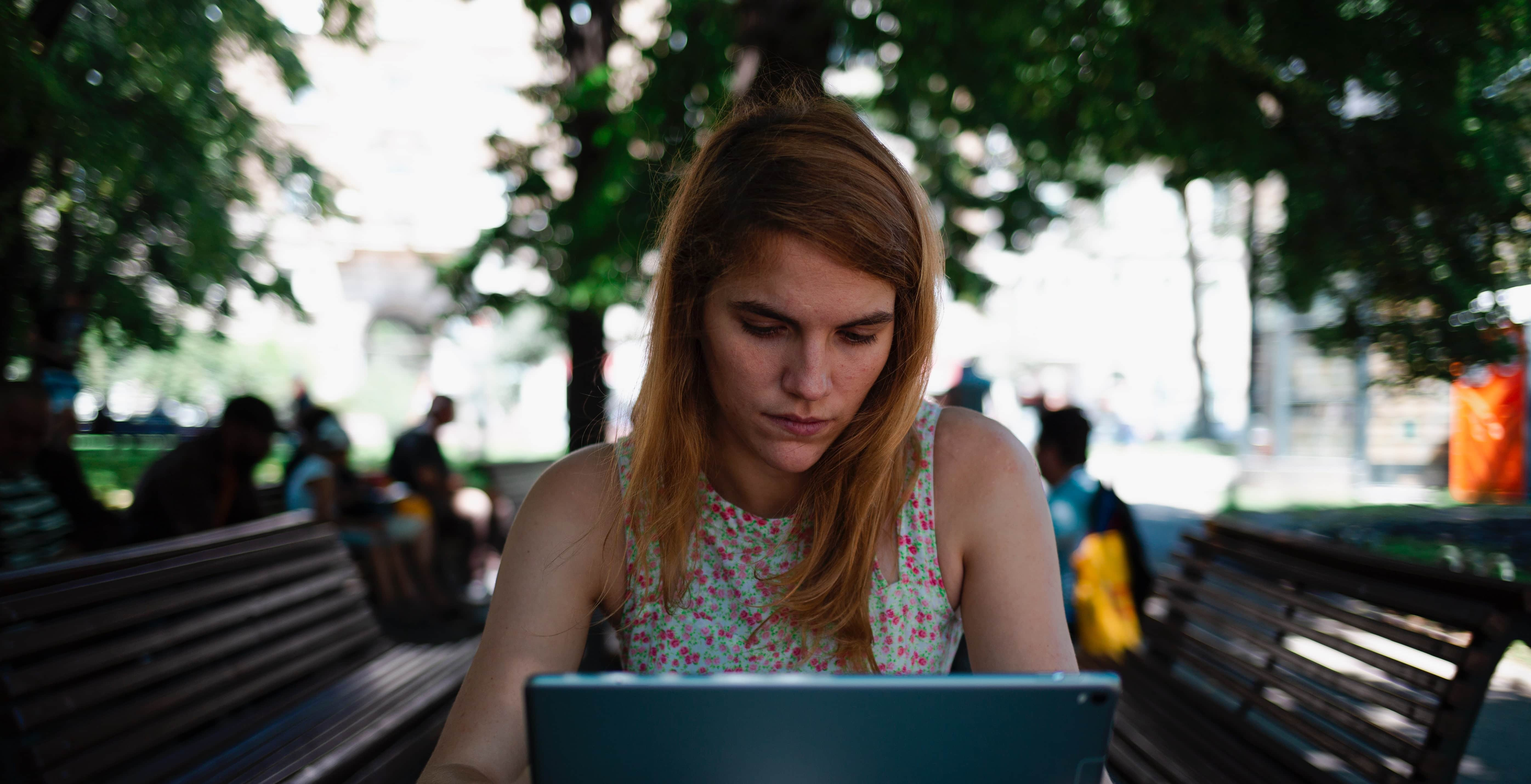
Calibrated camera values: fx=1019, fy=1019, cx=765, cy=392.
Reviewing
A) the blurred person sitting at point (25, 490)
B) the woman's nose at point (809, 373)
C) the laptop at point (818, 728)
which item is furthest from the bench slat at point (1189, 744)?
the blurred person sitting at point (25, 490)

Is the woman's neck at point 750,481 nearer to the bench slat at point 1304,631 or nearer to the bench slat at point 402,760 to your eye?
the bench slat at point 402,760

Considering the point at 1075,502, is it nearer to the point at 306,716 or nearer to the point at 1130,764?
the point at 1130,764

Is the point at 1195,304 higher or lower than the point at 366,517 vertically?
higher

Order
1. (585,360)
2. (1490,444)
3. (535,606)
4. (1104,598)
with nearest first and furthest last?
(535,606), (1104,598), (1490,444), (585,360)

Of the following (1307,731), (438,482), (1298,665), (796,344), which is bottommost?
(1307,731)

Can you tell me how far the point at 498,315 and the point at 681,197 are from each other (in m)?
6.43

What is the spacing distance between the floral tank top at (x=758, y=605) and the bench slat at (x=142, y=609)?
1198mm

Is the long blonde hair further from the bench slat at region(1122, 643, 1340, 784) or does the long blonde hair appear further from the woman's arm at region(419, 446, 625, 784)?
the bench slat at region(1122, 643, 1340, 784)

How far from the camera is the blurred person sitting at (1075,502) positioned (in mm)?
3826

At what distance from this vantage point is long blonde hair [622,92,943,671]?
4.95 ft

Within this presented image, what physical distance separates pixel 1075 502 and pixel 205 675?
10.0ft

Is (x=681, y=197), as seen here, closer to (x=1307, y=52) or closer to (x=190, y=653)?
(x=190, y=653)

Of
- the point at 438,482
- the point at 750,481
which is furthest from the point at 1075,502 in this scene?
the point at 438,482

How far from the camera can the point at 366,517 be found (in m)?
6.92
